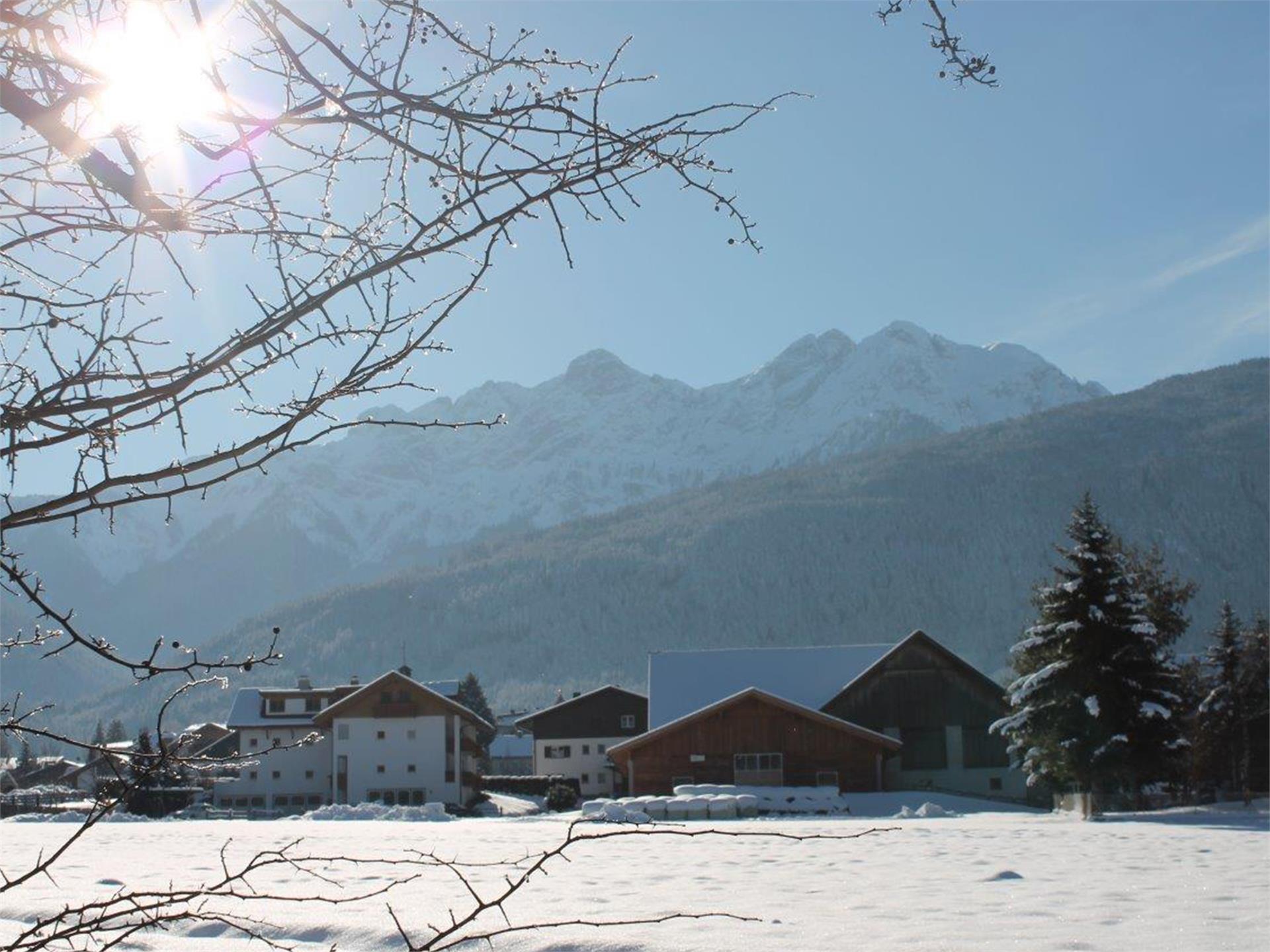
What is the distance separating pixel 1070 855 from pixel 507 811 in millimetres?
41468

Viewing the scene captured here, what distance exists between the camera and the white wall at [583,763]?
6088cm

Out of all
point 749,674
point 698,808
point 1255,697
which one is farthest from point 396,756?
point 1255,697

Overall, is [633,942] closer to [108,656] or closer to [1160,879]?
[108,656]

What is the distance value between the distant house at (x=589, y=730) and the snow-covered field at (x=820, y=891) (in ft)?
141

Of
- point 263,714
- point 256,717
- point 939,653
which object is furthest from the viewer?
point 263,714

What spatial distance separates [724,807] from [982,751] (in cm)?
1811

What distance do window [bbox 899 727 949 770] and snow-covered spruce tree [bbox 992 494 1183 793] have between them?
1599 centimetres

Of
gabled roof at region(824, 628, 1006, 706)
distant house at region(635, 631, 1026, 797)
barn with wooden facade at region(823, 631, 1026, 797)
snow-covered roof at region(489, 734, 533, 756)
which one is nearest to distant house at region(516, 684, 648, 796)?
distant house at region(635, 631, 1026, 797)

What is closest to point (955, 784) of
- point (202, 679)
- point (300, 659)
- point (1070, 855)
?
point (1070, 855)

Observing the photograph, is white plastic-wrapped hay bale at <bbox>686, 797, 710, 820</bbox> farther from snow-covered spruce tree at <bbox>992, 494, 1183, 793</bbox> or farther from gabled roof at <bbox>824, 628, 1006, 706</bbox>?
gabled roof at <bbox>824, 628, 1006, 706</bbox>

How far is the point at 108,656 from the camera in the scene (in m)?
2.49

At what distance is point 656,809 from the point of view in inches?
1097

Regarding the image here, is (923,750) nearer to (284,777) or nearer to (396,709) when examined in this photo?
(396,709)

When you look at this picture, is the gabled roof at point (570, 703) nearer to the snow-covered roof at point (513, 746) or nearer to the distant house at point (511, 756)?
the distant house at point (511, 756)
